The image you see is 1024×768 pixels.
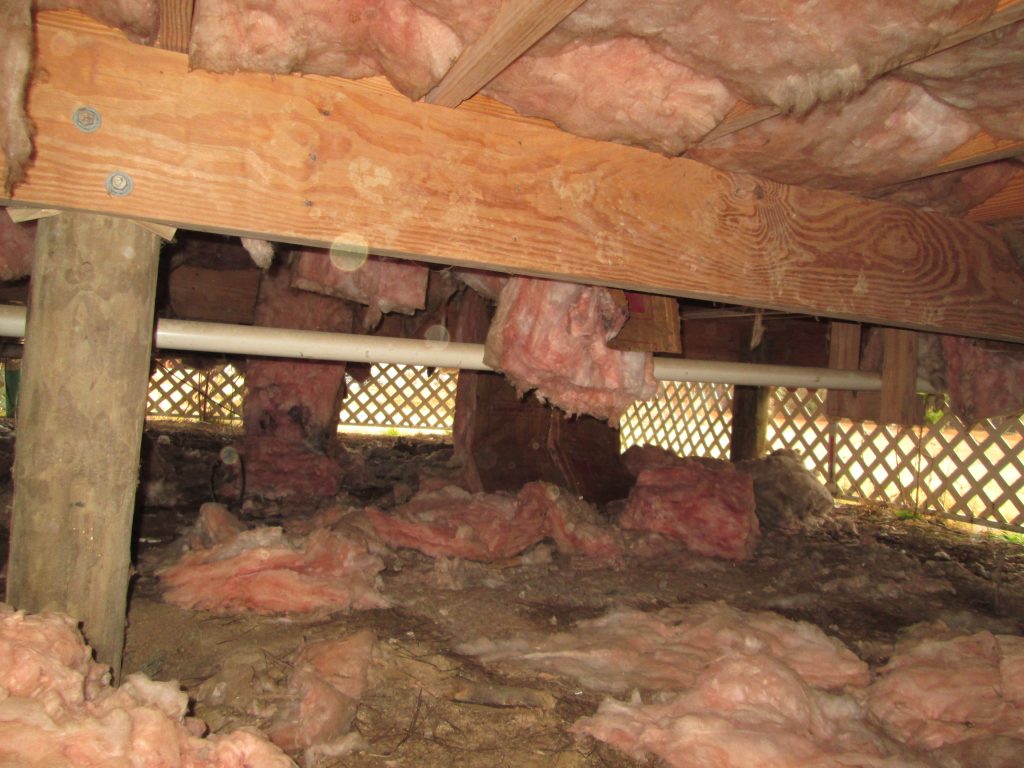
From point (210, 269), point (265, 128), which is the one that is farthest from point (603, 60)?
point (210, 269)

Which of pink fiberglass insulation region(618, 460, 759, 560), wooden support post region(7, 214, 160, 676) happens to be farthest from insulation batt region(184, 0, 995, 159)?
pink fiberglass insulation region(618, 460, 759, 560)

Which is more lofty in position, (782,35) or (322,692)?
(782,35)

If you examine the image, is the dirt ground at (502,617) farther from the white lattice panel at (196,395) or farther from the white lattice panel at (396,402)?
the white lattice panel at (396,402)

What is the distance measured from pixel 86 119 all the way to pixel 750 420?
16.1ft

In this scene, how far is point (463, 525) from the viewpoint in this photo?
2811 mm

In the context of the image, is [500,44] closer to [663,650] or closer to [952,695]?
[663,650]

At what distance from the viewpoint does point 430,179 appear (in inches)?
51.7

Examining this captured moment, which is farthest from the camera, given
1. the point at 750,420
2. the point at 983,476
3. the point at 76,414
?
the point at 983,476

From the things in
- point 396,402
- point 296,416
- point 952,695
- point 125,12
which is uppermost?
point 125,12

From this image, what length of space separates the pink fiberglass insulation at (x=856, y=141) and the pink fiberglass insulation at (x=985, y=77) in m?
0.03

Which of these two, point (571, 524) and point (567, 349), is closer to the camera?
point (567, 349)

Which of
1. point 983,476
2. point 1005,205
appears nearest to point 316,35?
point 1005,205

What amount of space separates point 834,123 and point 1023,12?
0.43 metres

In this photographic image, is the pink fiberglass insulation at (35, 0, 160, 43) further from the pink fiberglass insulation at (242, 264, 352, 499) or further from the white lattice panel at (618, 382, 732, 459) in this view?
the white lattice panel at (618, 382, 732, 459)
